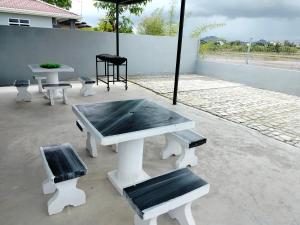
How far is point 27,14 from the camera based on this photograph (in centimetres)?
1099

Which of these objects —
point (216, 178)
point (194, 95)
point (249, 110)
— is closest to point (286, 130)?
point (249, 110)

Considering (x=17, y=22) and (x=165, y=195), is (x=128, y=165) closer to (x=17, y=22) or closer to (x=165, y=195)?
(x=165, y=195)

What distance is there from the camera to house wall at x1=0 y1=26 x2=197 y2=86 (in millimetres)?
6270

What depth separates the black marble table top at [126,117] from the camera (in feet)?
5.82

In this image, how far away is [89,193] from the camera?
2096 millimetres

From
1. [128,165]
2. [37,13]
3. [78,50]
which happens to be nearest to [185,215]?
[128,165]

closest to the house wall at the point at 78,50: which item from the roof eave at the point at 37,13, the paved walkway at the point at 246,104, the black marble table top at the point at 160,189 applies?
the paved walkway at the point at 246,104

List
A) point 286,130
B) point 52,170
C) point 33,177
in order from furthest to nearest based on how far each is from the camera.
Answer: point 286,130, point 33,177, point 52,170

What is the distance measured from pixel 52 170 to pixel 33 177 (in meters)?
0.64

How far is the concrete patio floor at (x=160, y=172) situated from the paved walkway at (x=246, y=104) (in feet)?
1.38

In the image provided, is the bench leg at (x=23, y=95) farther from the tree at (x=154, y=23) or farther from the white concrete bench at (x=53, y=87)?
the tree at (x=154, y=23)

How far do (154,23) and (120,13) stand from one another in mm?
2328

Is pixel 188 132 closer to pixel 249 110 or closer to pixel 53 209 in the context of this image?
pixel 53 209

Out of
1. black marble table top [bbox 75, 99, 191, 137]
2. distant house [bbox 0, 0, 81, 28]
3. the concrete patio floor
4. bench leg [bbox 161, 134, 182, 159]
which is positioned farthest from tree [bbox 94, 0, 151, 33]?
black marble table top [bbox 75, 99, 191, 137]
